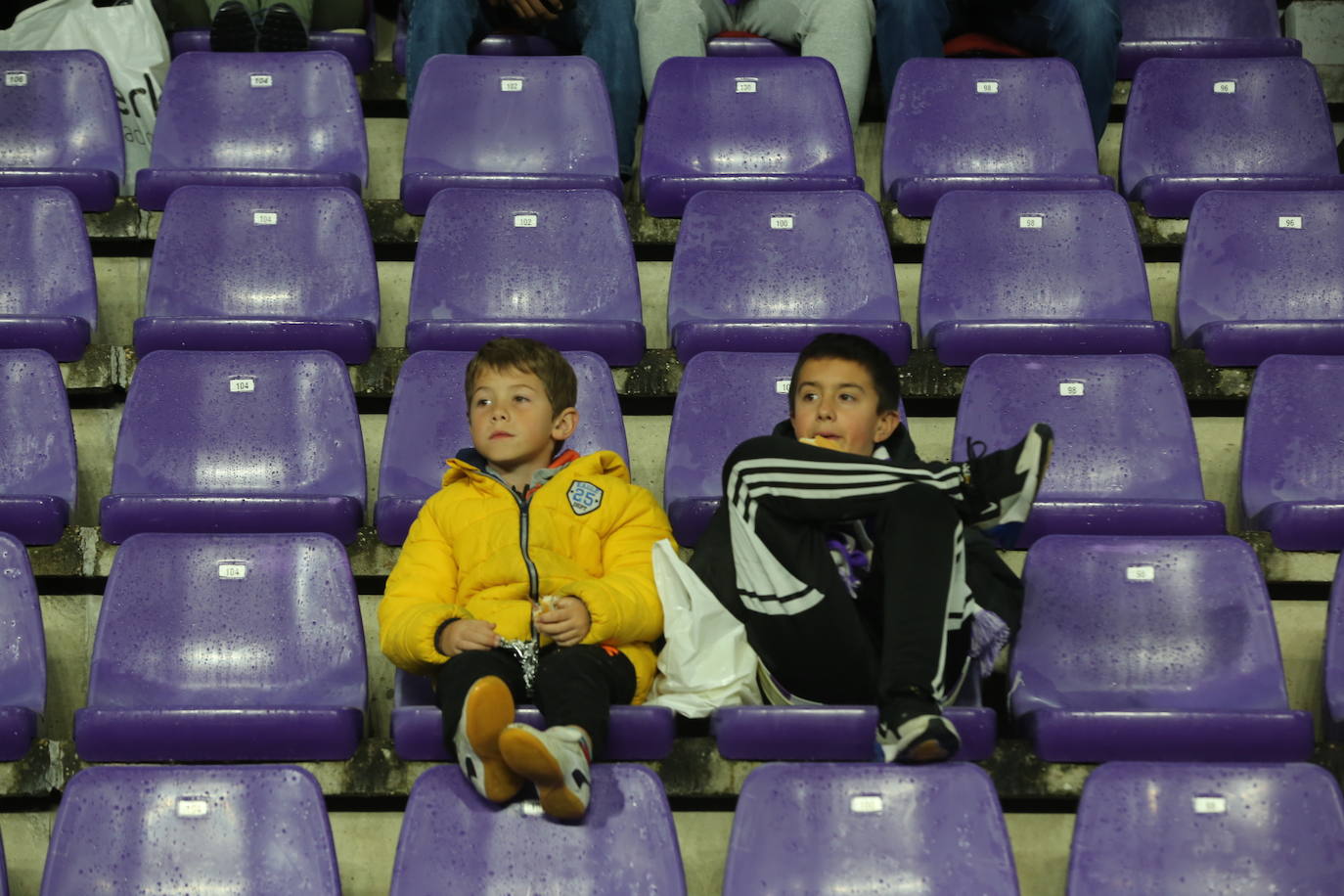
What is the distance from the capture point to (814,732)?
2.13 meters

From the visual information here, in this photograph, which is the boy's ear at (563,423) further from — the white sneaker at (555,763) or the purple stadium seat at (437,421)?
the white sneaker at (555,763)

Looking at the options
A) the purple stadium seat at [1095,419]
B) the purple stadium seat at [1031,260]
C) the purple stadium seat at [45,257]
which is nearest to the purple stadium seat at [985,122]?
the purple stadium seat at [1031,260]

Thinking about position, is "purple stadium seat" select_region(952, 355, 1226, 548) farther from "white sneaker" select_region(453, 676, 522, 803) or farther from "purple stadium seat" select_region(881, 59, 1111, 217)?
"white sneaker" select_region(453, 676, 522, 803)

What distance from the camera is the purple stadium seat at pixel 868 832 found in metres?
1.98

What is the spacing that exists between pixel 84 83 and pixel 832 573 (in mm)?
2088

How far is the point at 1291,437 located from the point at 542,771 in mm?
1423

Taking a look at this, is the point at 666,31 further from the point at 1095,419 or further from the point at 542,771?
the point at 542,771

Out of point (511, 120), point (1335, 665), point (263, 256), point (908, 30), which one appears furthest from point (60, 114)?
point (1335, 665)

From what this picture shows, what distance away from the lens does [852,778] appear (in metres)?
2.02

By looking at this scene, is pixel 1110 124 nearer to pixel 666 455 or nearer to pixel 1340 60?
pixel 1340 60

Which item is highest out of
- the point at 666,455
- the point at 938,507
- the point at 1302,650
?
the point at 938,507

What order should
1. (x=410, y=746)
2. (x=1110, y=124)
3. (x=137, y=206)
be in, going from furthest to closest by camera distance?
(x=1110, y=124), (x=137, y=206), (x=410, y=746)

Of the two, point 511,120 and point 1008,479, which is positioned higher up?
point 511,120

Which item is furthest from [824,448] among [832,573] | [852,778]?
[852,778]
